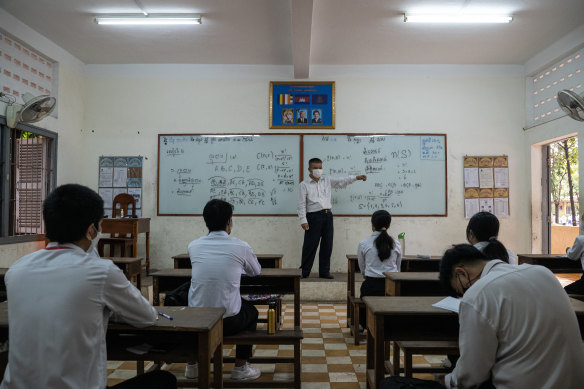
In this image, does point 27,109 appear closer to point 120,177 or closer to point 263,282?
point 120,177

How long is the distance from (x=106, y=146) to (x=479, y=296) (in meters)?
5.95

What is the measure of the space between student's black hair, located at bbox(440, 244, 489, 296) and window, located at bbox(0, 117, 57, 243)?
15.4ft

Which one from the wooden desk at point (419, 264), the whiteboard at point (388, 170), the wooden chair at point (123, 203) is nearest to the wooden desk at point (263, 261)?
the wooden desk at point (419, 264)

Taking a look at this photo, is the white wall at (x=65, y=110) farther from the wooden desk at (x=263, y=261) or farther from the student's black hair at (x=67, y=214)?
the student's black hair at (x=67, y=214)

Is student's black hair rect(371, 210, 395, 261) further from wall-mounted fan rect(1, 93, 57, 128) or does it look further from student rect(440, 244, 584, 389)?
wall-mounted fan rect(1, 93, 57, 128)

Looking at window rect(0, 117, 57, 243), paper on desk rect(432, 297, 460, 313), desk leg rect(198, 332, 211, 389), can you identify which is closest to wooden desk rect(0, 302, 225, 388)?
desk leg rect(198, 332, 211, 389)

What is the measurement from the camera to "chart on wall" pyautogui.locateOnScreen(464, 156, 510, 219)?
6121mm

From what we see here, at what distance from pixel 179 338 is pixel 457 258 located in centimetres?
125

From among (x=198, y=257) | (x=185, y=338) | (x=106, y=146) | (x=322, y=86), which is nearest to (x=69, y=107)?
(x=106, y=146)

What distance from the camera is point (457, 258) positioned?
5.15ft

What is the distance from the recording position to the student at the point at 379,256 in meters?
3.39

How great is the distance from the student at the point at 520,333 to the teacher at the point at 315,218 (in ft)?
13.2

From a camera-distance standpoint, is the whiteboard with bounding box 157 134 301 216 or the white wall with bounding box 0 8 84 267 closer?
the white wall with bounding box 0 8 84 267

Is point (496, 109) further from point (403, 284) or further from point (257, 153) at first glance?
point (403, 284)
